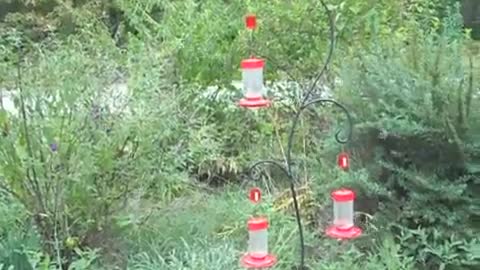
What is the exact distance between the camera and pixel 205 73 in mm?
4398

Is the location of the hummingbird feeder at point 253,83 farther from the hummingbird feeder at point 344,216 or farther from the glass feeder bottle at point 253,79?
the hummingbird feeder at point 344,216

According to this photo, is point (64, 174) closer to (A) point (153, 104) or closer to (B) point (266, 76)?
(A) point (153, 104)

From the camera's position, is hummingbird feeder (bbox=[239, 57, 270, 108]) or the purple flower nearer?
hummingbird feeder (bbox=[239, 57, 270, 108])

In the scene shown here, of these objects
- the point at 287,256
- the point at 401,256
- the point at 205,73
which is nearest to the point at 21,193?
the point at 287,256

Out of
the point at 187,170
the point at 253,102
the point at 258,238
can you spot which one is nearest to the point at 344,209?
the point at 258,238

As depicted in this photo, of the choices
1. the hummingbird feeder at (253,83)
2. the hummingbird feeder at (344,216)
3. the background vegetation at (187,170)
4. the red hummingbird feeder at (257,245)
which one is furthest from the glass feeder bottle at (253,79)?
the background vegetation at (187,170)

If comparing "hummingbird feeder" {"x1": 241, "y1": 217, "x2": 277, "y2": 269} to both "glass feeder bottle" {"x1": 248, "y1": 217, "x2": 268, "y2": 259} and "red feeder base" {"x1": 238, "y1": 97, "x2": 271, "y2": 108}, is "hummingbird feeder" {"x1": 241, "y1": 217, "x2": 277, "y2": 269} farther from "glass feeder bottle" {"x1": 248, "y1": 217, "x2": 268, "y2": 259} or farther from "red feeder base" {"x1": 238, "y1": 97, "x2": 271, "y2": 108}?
"red feeder base" {"x1": 238, "y1": 97, "x2": 271, "y2": 108}

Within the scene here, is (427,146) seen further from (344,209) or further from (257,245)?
(257,245)

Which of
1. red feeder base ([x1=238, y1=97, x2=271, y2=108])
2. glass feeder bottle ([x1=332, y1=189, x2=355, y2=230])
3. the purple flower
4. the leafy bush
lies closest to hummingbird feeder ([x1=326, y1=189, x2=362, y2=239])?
glass feeder bottle ([x1=332, y1=189, x2=355, y2=230])

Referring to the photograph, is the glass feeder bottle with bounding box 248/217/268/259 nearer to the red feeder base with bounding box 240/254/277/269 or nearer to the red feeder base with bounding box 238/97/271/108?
the red feeder base with bounding box 240/254/277/269

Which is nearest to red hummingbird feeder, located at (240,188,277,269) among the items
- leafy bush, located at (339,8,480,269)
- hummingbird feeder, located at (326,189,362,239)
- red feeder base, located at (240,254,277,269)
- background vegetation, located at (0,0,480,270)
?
red feeder base, located at (240,254,277,269)

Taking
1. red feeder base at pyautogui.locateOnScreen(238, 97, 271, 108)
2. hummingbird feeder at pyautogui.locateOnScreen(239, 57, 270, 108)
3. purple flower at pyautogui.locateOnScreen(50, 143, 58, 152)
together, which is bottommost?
purple flower at pyautogui.locateOnScreen(50, 143, 58, 152)

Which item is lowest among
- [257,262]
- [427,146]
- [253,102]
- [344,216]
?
[257,262]

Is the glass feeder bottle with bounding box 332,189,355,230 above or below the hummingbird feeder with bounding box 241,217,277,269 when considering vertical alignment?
above
